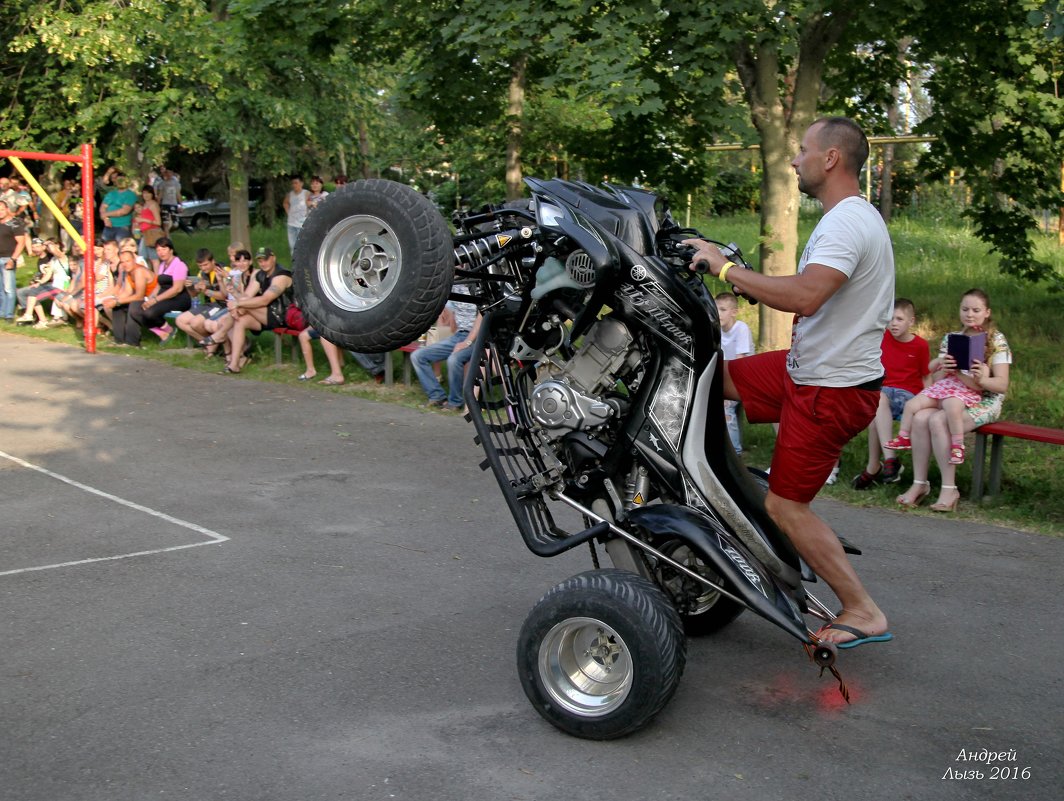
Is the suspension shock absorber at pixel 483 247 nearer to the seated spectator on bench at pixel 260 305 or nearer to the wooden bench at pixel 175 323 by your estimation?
the seated spectator on bench at pixel 260 305

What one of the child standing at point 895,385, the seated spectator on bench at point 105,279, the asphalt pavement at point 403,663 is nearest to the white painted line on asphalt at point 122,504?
the asphalt pavement at point 403,663

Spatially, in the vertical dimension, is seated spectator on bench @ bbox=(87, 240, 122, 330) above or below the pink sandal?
above

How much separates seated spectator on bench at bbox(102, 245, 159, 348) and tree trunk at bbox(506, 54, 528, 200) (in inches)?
190

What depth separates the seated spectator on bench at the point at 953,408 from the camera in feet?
25.6

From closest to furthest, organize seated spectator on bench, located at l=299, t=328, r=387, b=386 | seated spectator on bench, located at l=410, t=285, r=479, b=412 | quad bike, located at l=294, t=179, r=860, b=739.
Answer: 1. quad bike, located at l=294, t=179, r=860, b=739
2. seated spectator on bench, located at l=410, t=285, r=479, b=412
3. seated spectator on bench, located at l=299, t=328, r=387, b=386

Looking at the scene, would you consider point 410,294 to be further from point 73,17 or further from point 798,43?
point 73,17

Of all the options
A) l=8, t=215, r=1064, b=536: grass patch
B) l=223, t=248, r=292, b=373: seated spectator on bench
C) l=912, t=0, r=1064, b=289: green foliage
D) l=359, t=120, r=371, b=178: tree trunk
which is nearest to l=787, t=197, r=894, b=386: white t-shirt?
l=8, t=215, r=1064, b=536: grass patch

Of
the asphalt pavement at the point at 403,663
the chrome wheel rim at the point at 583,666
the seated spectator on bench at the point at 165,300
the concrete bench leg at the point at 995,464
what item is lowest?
the asphalt pavement at the point at 403,663

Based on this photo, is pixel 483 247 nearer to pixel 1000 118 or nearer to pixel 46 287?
pixel 1000 118

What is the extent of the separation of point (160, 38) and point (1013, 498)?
16.5 meters

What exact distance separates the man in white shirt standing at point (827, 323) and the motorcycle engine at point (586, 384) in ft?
1.58

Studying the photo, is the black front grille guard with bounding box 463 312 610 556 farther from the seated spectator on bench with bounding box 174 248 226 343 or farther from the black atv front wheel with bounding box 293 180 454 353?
the seated spectator on bench with bounding box 174 248 226 343

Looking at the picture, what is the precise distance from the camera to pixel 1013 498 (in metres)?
7.92

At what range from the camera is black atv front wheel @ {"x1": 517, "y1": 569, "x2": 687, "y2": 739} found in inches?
166
